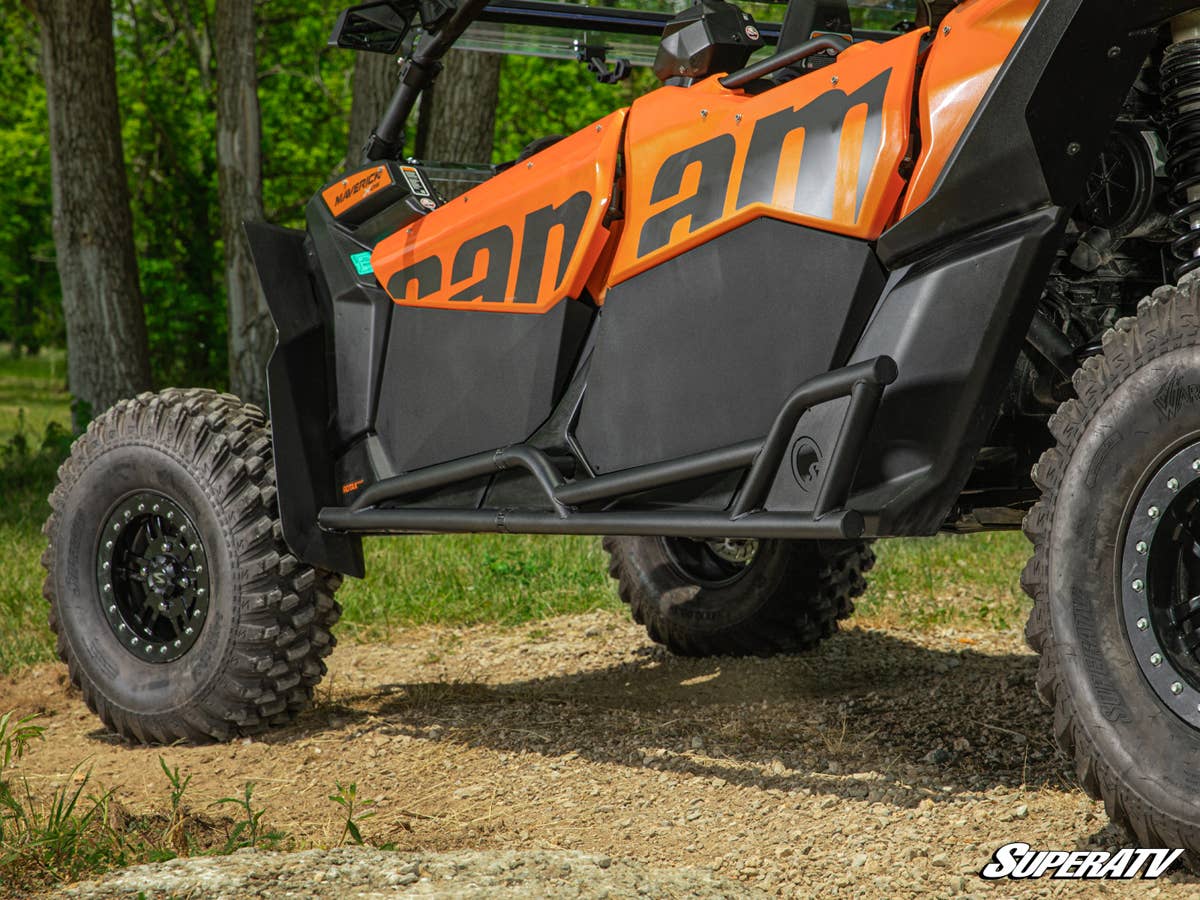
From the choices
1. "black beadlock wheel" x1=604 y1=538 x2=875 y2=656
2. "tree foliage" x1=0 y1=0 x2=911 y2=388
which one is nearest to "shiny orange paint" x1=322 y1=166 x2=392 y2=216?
"black beadlock wheel" x1=604 y1=538 x2=875 y2=656

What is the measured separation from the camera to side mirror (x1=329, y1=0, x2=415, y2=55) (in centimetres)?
401

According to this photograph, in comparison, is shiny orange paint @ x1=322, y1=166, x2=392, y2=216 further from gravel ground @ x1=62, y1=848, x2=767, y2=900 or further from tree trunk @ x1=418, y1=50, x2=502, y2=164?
tree trunk @ x1=418, y1=50, x2=502, y2=164

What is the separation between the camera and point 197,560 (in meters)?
4.30

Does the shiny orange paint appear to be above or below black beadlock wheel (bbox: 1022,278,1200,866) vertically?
above

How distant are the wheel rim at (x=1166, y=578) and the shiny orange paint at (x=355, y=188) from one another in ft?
8.03

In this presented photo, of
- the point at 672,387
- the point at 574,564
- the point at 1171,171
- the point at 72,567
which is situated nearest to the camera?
the point at 1171,171

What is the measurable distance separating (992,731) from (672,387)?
4.51 ft

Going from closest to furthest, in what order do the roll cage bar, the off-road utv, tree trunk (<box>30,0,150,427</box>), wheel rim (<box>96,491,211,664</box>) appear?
the off-road utv → the roll cage bar → wheel rim (<box>96,491,211,664</box>) → tree trunk (<box>30,0,150,427</box>)

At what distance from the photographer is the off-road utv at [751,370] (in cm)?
261

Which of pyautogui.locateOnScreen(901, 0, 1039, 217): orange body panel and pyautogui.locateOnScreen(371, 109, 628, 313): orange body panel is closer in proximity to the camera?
pyautogui.locateOnScreen(901, 0, 1039, 217): orange body panel

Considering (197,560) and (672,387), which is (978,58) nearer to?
(672,387)

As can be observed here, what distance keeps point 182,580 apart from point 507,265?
149 cm

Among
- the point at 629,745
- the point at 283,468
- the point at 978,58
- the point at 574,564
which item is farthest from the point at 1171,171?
the point at 574,564

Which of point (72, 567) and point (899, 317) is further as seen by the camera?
point (72, 567)
